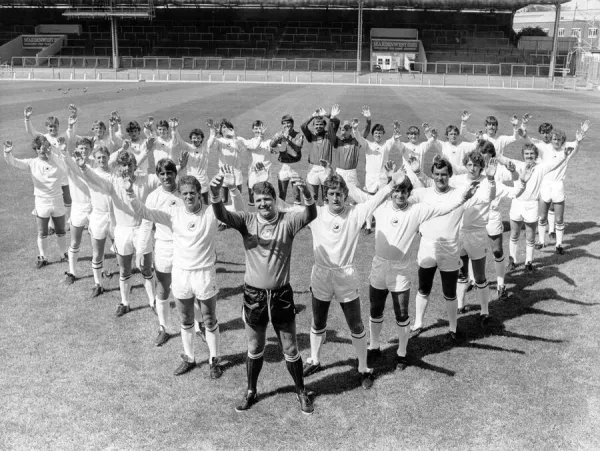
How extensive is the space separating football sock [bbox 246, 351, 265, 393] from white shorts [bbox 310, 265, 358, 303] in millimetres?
1022

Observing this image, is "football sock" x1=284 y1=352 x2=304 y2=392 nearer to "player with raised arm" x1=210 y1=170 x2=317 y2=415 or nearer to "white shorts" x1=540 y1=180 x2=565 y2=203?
"player with raised arm" x1=210 y1=170 x2=317 y2=415

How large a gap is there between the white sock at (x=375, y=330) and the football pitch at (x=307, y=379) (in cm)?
27

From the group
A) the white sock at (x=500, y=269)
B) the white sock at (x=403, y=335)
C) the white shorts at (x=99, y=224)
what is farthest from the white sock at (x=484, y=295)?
the white shorts at (x=99, y=224)

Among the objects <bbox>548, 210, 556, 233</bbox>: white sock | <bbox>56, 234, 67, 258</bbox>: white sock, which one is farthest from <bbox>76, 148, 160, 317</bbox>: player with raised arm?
<bbox>548, 210, 556, 233</bbox>: white sock

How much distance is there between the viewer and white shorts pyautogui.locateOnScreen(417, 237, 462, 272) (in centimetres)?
758

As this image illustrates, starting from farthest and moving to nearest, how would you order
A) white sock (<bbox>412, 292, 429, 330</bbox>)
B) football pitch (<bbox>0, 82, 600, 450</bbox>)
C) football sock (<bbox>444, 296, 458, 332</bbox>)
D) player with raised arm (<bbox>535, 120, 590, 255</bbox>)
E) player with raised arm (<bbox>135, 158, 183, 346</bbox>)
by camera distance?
player with raised arm (<bbox>535, 120, 590, 255</bbox>), white sock (<bbox>412, 292, 429, 330</bbox>), football sock (<bbox>444, 296, 458, 332</bbox>), player with raised arm (<bbox>135, 158, 183, 346</bbox>), football pitch (<bbox>0, 82, 600, 450</bbox>)

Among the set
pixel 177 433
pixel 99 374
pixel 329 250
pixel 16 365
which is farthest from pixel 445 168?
pixel 16 365

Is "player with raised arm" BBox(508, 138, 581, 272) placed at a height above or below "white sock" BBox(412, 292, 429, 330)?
above

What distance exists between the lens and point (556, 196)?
38.1 feet

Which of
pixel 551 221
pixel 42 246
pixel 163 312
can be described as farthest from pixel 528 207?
pixel 42 246

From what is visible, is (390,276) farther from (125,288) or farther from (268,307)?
(125,288)

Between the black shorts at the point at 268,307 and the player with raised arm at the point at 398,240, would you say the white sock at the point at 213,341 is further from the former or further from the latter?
the player with raised arm at the point at 398,240

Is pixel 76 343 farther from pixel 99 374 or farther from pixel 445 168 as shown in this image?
pixel 445 168

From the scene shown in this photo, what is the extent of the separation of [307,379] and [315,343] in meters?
0.45
